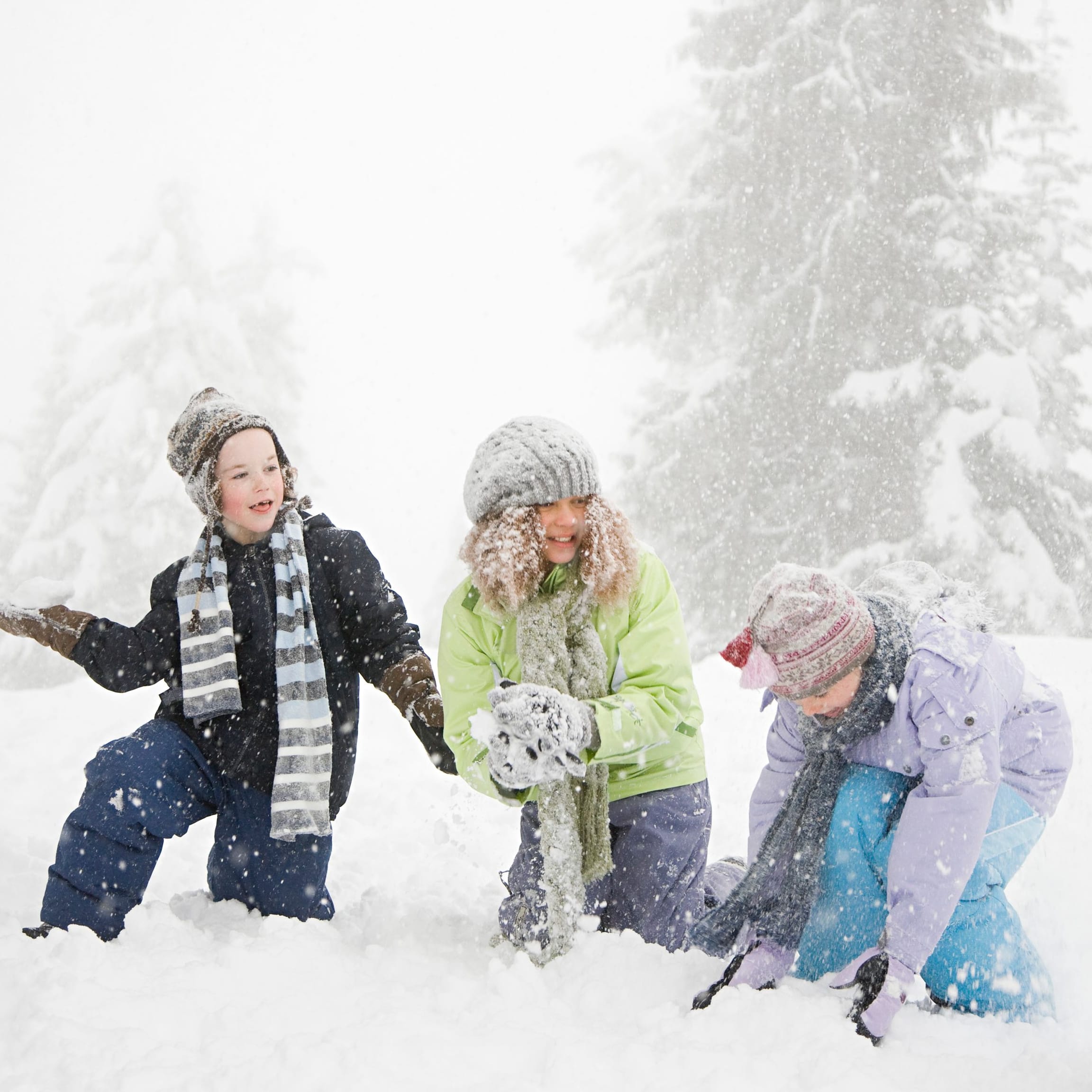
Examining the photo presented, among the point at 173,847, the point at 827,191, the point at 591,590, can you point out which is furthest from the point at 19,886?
the point at 827,191

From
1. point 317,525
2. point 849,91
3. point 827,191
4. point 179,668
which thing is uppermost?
point 849,91

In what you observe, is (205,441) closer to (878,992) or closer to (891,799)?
(891,799)

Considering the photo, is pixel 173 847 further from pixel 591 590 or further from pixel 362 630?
pixel 591 590

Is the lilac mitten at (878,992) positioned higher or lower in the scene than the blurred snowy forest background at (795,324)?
lower

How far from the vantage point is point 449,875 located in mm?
3977

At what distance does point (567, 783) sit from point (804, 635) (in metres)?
0.80

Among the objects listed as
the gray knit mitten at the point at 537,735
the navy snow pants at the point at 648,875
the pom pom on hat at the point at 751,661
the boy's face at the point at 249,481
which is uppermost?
the boy's face at the point at 249,481

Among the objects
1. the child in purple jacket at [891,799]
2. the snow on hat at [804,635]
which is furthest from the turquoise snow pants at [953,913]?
the snow on hat at [804,635]

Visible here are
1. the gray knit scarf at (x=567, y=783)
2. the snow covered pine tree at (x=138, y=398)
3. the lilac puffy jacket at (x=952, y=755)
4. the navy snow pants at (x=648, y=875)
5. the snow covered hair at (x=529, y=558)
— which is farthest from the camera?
the snow covered pine tree at (x=138, y=398)

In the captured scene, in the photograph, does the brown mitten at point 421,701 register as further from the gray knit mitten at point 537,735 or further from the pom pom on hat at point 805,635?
the pom pom on hat at point 805,635

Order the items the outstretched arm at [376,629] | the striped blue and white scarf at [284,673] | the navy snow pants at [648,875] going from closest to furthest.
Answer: the navy snow pants at [648,875], the striped blue and white scarf at [284,673], the outstretched arm at [376,629]

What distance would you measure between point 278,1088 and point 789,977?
1360mm

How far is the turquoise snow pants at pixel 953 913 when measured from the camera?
7.93ft

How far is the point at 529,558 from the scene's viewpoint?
289 centimetres
